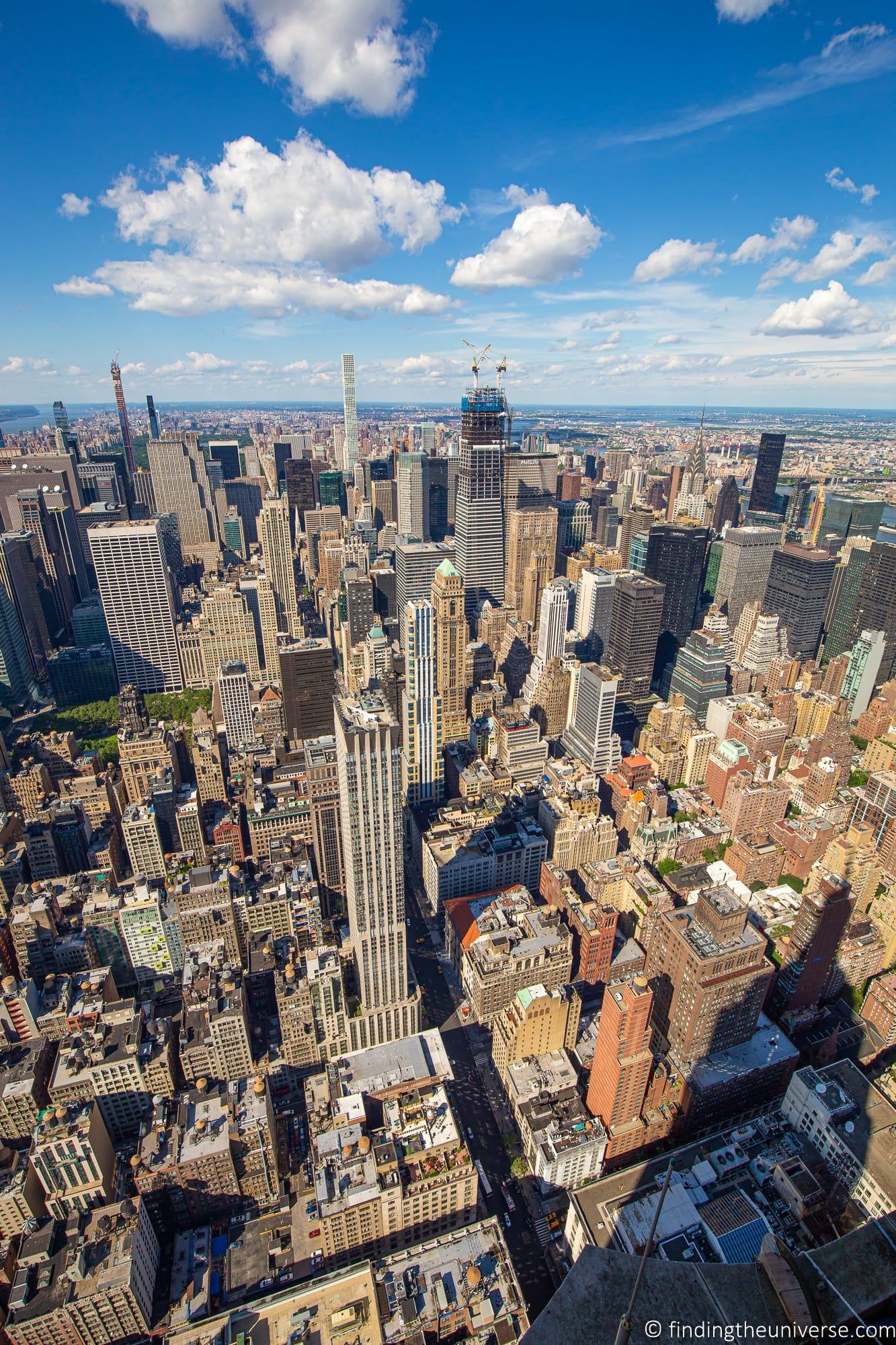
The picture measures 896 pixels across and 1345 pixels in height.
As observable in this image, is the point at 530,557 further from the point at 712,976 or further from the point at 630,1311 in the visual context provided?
the point at 630,1311

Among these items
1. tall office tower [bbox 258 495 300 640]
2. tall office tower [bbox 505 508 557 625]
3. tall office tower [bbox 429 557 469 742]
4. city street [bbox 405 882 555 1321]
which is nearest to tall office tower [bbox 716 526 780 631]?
tall office tower [bbox 505 508 557 625]

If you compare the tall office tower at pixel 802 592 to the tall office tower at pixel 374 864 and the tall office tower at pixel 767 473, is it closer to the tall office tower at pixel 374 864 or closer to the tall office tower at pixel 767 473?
the tall office tower at pixel 767 473

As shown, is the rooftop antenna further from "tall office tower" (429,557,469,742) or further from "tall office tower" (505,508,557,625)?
"tall office tower" (505,508,557,625)

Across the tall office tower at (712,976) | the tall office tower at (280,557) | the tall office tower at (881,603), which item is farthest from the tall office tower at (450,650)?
the tall office tower at (881,603)

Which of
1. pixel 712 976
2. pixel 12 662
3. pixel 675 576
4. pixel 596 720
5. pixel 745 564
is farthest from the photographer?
pixel 745 564

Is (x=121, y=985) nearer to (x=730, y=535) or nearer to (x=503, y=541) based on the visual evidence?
(x=503, y=541)

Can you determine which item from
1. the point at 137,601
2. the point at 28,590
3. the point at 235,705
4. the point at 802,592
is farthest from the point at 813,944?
the point at 28,590

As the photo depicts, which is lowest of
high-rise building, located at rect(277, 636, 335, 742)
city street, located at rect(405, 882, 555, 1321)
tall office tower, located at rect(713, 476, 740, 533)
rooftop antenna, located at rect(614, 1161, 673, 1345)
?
city street, located at rect(405, 882, 555, 1321)
